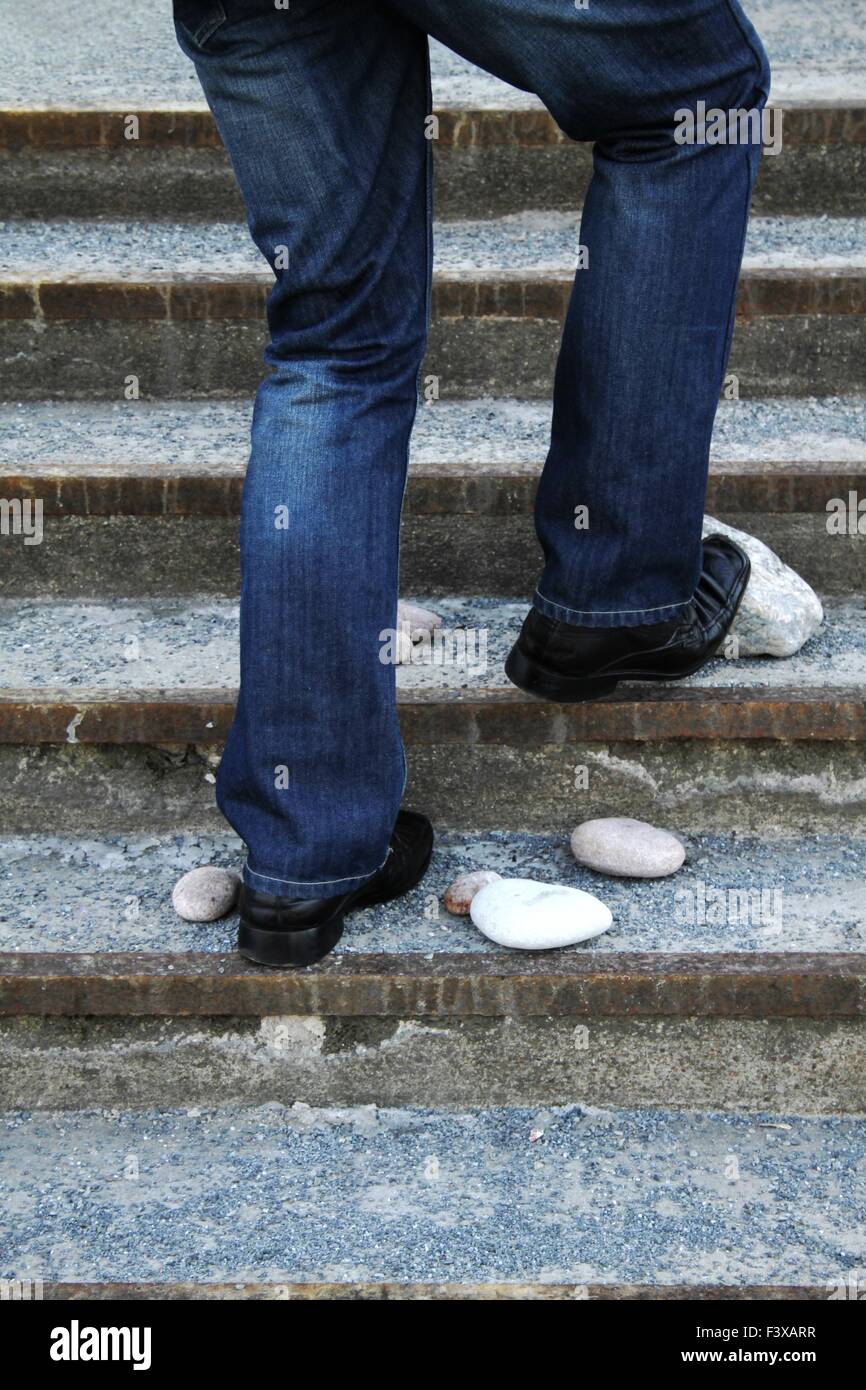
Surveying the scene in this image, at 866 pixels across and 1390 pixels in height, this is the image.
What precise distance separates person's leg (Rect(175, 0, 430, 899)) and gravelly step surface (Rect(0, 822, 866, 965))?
0.19 meters

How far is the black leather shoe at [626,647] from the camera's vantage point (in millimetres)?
1766

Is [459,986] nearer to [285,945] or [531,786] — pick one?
[285,945]

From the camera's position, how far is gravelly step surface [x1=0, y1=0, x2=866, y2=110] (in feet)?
9.25

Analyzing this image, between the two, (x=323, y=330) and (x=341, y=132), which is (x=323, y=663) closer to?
(x=323, y=330)

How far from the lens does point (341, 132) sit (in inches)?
55.7

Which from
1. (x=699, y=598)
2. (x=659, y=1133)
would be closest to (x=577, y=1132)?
(x=659, y=1133)

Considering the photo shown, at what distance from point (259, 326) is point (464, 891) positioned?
1093 millimetres

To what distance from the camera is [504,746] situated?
74.5 inches

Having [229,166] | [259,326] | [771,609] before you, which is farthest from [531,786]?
[229,166]

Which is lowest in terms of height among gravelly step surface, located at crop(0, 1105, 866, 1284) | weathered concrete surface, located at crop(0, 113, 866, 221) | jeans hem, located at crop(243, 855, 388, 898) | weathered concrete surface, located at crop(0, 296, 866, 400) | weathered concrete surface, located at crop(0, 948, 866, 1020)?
gravelly step surface, located at crop(0, 1105, 866, 1284)

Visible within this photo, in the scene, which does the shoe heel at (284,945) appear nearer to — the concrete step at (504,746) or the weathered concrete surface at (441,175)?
the concrete step at (504,746)

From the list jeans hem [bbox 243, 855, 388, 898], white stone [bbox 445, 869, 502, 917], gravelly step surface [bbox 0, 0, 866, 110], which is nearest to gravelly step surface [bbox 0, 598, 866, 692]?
white stone [bbox 445, 869, 502, 917]

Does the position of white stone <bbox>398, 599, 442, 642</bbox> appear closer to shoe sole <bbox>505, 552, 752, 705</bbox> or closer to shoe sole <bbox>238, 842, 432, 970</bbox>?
shoe sole <bbox>505, 552, 752, 705</bbox>

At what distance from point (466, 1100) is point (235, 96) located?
112cm
